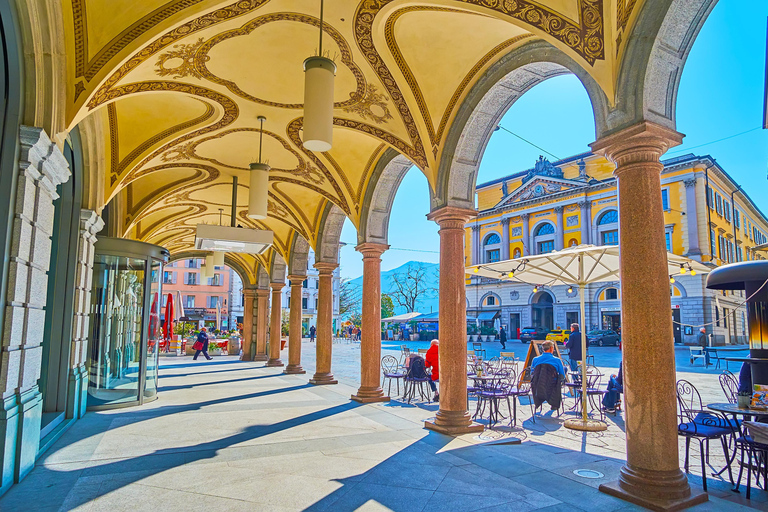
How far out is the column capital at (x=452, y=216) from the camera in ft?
22.3

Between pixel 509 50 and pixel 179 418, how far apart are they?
6.70 m

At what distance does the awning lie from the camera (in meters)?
41.0

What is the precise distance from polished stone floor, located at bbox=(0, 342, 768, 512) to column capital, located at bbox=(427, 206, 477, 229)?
108 inches

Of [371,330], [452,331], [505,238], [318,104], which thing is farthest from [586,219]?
[318,104]

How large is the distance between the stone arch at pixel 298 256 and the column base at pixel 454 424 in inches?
363

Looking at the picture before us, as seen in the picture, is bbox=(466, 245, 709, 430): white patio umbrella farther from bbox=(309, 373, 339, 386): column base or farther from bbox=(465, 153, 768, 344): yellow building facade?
bbox=(465, 153, 768, 344): yellow building facade

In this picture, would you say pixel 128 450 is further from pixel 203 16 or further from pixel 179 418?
pixel 203 16

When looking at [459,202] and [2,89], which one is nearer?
[2,89]

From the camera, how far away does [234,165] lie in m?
10.9

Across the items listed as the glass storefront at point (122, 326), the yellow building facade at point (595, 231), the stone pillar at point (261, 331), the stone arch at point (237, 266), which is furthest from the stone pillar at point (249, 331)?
the yellow building facade at point (595, 231)

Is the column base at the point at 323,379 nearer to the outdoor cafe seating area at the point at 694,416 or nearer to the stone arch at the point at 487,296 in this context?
the outdoor cafe seating area at the point at 694,416

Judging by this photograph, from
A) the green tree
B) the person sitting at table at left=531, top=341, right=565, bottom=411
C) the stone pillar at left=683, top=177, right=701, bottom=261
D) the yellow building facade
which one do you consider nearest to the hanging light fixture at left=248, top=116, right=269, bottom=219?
the person sitting at table at left=531, top=341, right=565, bottom=411

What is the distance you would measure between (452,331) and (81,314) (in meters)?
5.11

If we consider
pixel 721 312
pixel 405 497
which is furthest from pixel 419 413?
pixel 721 312
